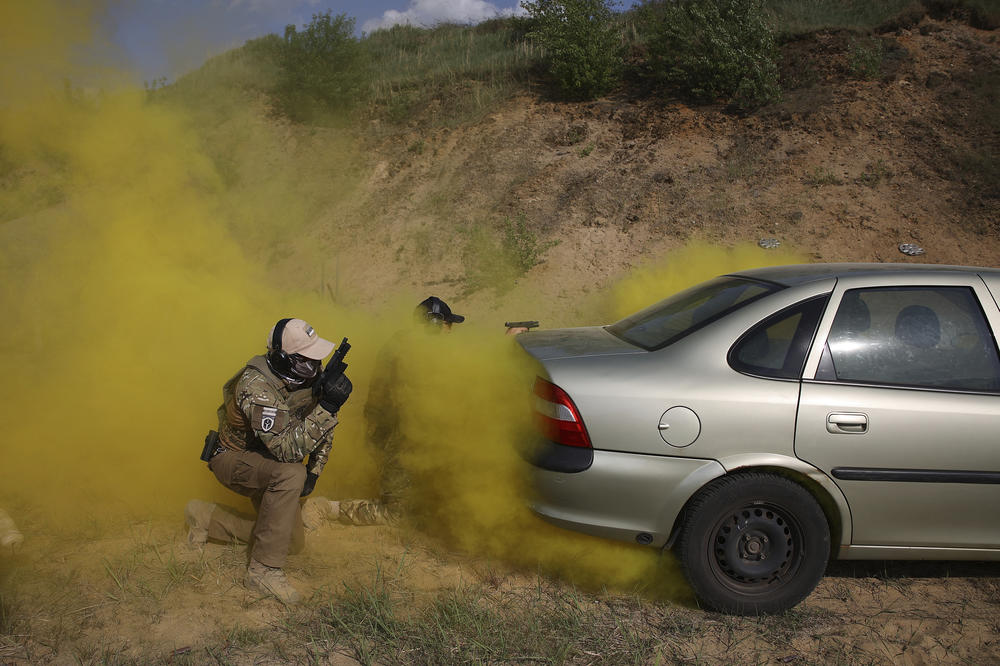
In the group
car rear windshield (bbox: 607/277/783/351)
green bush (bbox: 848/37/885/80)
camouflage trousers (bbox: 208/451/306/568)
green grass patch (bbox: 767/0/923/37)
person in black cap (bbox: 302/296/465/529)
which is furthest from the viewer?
green grass patch (bbox: 767/0/923/37)

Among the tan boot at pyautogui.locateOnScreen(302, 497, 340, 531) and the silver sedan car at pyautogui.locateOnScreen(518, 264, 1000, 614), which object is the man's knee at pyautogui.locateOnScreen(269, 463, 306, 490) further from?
the silver sedan car at pyautogui.locateOnScreen(518, 264, 1000, 614)

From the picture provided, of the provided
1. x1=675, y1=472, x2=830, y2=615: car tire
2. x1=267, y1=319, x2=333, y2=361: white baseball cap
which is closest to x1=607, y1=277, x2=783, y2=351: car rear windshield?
Answer: x1=675, y1=472, x2=830, y2=615: car tire

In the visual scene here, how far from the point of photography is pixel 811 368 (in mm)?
3205

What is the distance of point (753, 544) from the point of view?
3.22m

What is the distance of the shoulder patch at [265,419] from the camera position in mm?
3617

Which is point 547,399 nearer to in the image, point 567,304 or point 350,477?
point 350,477

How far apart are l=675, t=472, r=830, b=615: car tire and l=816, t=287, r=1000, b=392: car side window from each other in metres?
0.63

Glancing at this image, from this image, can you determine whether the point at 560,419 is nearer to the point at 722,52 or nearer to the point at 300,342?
the point at 300,342

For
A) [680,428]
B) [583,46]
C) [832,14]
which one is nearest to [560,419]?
[680,428]

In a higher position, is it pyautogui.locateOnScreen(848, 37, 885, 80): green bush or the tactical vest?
pyautogui.locateOnScreen(848, 37, 885, 80): green bush

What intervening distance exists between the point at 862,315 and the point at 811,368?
0.43m

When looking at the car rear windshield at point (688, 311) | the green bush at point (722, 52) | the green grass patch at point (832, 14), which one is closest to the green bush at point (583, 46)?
the green bush at point (722, 52)

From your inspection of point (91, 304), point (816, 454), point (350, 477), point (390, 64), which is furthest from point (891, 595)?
point (390, 64)

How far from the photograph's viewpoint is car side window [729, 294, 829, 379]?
10.5 feet
